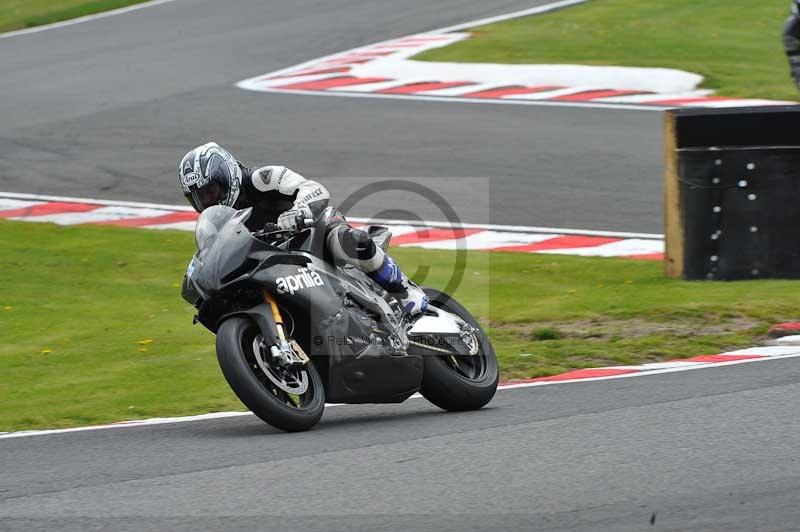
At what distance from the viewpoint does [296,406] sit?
22.8 ft

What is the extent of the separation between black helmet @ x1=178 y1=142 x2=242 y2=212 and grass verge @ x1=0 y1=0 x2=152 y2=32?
20.5 m

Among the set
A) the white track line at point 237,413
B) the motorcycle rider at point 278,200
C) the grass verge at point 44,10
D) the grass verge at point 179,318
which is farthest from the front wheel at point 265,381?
the grass verge at point 44,10

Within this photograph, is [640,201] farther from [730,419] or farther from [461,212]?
[730,419]

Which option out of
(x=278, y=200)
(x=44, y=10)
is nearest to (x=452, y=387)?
(x=278, y=200)

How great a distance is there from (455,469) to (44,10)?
23.9 metres

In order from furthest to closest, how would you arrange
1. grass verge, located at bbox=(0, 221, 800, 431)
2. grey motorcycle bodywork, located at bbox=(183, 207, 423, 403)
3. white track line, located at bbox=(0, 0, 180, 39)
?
white track line, located at bbox=(0, 0, 180, 39)
grass verge, located at bbox=(0, 221, 800, 431)
grey motorcycle bodywork, located at bbox=(183, 207, 423, 403)

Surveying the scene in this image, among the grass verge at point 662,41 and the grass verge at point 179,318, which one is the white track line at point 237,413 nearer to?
the grass verge at point 179,318

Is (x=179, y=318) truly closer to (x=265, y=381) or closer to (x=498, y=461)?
(x=265, y=381)

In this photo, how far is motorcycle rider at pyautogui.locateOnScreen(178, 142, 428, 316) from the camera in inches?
281

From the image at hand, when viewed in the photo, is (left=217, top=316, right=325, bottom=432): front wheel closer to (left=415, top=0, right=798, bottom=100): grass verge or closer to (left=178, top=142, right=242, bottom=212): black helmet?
(left=178, top=142, right=242, bottom=212): black helmet

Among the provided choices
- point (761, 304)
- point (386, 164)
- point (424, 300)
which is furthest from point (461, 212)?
point (424, 300)

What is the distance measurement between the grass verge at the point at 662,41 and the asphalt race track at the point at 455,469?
461 inches

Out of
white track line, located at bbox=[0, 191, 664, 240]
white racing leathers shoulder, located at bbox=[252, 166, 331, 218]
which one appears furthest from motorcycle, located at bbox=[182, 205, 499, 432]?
white track line, located at bbox=[0, 191, 664, 240]

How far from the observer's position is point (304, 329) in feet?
23.1
